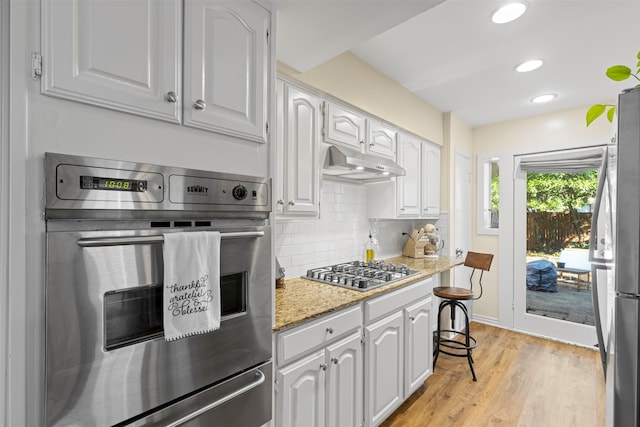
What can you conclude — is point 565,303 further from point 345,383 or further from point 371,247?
point 345,383

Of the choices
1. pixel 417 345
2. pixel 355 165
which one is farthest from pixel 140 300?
pixel 417 345

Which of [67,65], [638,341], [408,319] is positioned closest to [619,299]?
[638,341]

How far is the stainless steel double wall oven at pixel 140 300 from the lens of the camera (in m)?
0.81

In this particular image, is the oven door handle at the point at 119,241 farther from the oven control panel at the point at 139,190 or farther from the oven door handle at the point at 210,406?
the oven door handle at the point at 210,406

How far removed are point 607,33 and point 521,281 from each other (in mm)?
2721

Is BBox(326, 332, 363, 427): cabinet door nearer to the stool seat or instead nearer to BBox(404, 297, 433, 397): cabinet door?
BBox(404, 297, 433, 397): cabinet door

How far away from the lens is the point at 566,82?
2768 millimetres

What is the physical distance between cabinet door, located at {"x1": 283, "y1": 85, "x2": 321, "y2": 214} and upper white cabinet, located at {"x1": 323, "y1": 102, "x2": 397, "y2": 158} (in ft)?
0.39

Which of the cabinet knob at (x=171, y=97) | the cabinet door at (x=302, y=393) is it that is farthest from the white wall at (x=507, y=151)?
the cabinet knob at (x=171, y=97)

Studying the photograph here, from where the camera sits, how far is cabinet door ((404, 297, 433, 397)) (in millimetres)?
2205

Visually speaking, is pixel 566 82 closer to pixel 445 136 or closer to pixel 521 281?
pixel 445 136

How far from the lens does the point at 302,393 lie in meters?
1.47

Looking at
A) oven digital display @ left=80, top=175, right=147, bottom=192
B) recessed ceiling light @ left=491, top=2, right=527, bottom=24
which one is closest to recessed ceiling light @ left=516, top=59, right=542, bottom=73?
recessed ceiling light @ left=491, top=2, right=527, bottom=24

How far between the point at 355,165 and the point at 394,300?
3.01 ft
